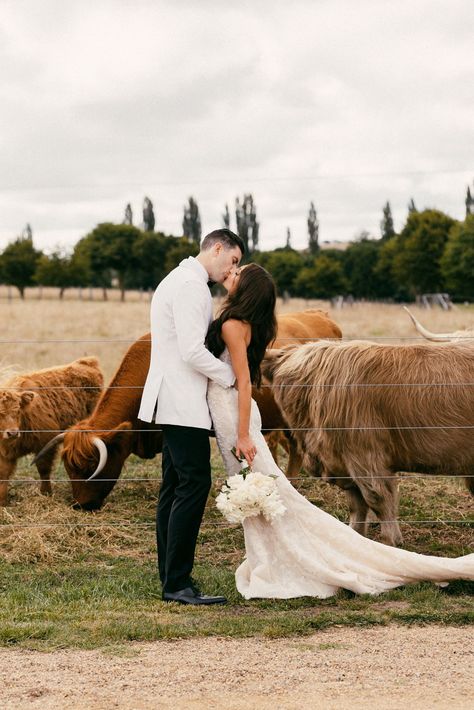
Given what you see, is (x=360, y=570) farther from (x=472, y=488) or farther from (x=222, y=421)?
(x=472, y=488)

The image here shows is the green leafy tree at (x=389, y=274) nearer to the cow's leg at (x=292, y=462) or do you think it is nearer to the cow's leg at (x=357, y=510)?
the cow's leg at (x=292, y=462)

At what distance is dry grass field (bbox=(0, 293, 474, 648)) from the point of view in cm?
464

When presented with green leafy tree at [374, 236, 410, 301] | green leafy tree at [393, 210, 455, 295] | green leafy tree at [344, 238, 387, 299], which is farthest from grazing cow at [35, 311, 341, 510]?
green leafy tree at [344, 238, 387, 299]

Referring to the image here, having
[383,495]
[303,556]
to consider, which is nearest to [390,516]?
[383,495]

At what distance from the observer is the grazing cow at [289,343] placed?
834 cm

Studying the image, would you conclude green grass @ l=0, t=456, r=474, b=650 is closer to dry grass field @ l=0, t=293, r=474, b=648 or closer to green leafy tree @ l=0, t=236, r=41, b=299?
dry grass field @ l=0, t=293, r=474, b=648

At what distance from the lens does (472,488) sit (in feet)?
21.2

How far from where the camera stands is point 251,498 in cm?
489

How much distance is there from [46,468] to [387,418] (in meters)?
3.51

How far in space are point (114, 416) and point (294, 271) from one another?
57536 millimetres

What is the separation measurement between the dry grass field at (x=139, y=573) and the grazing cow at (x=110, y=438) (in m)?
0.24

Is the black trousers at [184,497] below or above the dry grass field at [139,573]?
above

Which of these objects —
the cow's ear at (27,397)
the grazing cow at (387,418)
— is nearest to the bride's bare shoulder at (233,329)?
the grazing cow at (387,418)

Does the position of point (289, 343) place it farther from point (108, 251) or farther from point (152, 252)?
point (108, 251)
